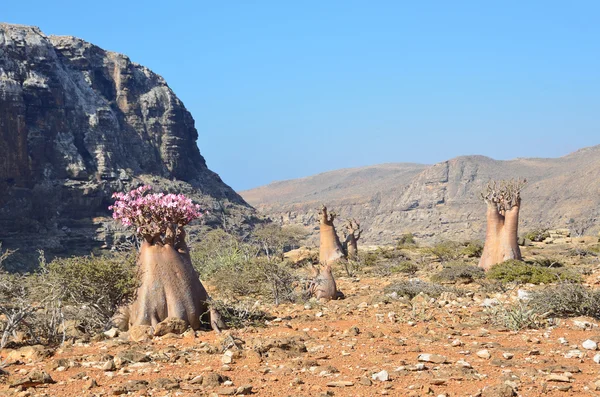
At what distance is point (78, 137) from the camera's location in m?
67.1

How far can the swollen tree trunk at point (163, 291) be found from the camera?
8336 millimetres

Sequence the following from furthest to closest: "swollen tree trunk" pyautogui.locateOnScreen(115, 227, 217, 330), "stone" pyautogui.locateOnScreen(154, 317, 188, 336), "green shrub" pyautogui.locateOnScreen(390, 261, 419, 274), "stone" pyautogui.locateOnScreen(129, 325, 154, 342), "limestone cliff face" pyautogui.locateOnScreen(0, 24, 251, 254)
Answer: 1. "limestone cliff face" pyautogui.locateOnScreen(0, 24, 251, 254)
2. "green shrub" pyautogui.locateOnScreen(390, 261, 419, 274)
3. "swollen tree trunk" pyautogui.locateOnScreen(115, 227, 217, 330)
4. "stone" pyautogui.locateOnScreen(154, 317, 188, 336)
5. "stone" pyautogui.locateOnScreen(129, 325, 154, 342)

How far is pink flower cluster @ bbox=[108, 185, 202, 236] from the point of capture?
8562mm

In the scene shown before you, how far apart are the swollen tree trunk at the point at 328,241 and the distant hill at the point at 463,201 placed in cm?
3901

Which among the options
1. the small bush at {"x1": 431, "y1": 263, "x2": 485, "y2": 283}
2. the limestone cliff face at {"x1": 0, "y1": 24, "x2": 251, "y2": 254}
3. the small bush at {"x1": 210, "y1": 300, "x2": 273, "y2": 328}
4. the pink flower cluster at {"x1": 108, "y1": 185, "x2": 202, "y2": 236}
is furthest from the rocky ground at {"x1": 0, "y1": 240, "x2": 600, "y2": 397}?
the limestone cliff face at {"x1": 0, "y1": 24, "x2": 251, "y2": 254}

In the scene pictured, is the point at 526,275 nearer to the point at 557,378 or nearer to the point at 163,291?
the point at 163,291

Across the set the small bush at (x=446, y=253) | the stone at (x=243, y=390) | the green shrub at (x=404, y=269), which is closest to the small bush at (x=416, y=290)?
the green shrub at (x=404, y=269)

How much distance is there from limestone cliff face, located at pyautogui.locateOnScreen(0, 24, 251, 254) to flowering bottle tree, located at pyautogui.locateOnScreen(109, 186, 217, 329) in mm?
48238

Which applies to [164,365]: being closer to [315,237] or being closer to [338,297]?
[338,297]

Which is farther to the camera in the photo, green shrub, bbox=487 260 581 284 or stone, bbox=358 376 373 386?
green shrub, bbox=487 260 581 284

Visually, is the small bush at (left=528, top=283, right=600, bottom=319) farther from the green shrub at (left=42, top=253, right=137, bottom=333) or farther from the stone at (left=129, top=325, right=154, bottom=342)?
the green shrub at (left=42, top=253, right=137, bottom=333)

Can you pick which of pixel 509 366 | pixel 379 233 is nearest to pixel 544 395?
pixel 509 366

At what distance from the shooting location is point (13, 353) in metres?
6.93

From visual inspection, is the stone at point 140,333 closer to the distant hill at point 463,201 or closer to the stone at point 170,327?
the stone at point 170,327
